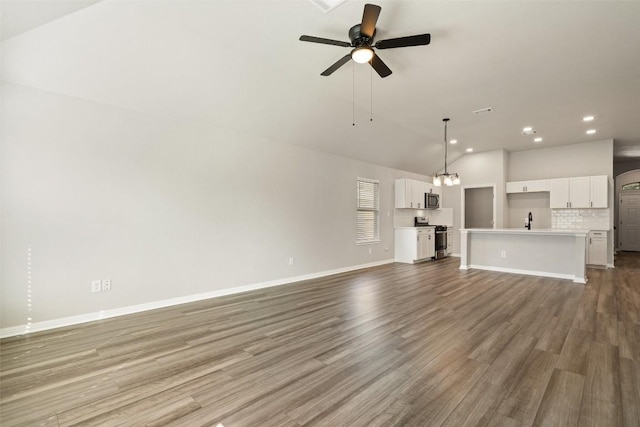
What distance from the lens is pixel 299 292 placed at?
15.5 feet

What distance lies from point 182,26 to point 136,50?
63 centimetres

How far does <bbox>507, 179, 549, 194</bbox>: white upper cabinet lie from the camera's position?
7.80 metres

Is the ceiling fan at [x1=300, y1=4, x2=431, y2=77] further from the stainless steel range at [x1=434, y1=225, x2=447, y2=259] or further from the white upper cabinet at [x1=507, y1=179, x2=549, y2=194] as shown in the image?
the white upper cabinet at [x1=507, y1=179, x2=549, y2=194]

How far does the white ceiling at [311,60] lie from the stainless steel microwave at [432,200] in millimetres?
3461

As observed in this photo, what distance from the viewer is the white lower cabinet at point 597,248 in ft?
23.0

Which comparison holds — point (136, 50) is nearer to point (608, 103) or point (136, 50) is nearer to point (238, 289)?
point (238, 289)

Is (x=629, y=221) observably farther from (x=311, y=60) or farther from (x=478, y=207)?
(x=311, y=60)

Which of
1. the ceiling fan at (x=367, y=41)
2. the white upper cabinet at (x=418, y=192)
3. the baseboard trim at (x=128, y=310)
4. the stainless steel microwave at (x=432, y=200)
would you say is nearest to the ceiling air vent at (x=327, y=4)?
the ceiling fan at (x=367, y=41)

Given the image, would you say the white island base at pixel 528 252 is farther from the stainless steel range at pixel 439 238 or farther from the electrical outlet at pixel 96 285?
the electrical outlet at pixel 96 285

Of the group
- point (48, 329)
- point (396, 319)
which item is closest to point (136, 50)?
point (48, 329)

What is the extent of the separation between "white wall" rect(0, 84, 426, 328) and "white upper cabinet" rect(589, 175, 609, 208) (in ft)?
23.4

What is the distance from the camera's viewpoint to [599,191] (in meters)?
7.02

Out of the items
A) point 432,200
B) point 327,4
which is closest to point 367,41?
point 327,4

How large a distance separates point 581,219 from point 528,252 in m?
2.89
